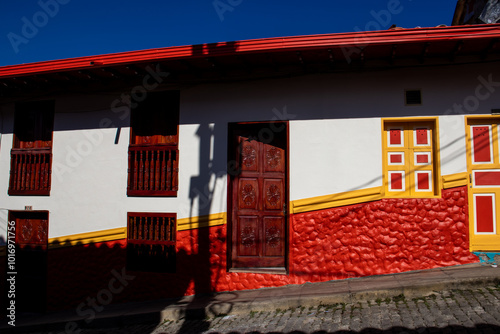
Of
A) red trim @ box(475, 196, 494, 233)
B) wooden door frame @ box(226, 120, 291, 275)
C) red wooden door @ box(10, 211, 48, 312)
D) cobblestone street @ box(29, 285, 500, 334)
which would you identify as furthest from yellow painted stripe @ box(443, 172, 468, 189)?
red wooden door @ box(10, 211, 48, 312)

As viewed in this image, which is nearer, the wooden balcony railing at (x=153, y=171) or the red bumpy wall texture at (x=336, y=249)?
the red bumpy wall texture at (x=336, y=249)

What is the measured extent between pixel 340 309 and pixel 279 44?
3.84m

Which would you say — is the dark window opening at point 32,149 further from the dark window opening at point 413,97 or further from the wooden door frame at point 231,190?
the dark window opening at point 413,97

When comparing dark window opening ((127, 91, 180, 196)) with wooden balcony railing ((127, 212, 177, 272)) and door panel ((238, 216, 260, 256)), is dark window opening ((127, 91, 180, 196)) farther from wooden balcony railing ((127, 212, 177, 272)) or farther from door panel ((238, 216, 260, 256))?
door panel ((238, 216, 260, 256))

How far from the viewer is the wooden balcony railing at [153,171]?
21.0ft

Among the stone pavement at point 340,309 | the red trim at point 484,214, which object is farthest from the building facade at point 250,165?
the stone pavement at point 340,309

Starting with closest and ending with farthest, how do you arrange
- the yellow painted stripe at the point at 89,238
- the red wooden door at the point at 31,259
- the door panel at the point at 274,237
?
1. the door panel at the point at 274,237
2. the yellow painted stripe at the point at 89,238
3. the red wooden door at the point at 31,259

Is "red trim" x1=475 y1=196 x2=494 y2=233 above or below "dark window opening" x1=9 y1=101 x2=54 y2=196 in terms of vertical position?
below

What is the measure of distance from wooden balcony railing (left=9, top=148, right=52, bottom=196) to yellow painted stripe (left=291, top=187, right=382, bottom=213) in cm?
500

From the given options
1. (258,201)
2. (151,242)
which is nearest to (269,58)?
(258,201)

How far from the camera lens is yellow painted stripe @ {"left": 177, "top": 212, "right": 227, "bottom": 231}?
6.05 meters

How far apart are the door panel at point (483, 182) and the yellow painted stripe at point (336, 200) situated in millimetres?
1440

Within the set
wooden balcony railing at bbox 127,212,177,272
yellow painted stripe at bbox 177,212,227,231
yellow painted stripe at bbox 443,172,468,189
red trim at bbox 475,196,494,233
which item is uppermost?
yellow painted stripe at bbox 443,172,468,189

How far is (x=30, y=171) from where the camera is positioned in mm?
7258
